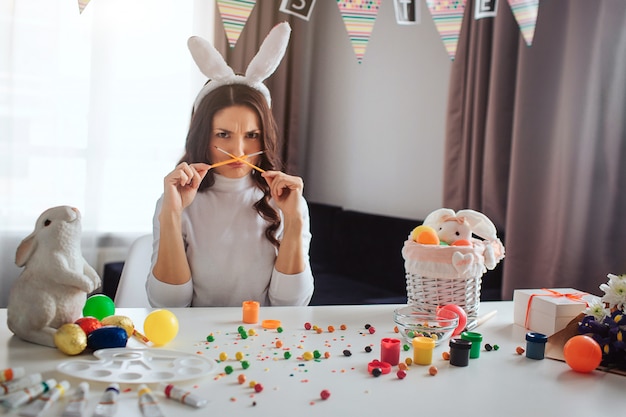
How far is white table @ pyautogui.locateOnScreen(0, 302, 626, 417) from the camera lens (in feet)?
2.96

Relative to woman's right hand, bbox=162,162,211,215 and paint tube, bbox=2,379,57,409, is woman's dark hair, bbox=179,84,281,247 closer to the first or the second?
woman's right hand, bbox=162,162,211,215

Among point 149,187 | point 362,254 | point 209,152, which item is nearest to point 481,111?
point 362,254

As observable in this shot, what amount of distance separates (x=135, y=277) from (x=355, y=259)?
67.2 inches

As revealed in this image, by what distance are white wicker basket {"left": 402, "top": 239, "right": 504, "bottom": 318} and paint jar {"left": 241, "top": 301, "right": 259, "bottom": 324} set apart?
0.34 m

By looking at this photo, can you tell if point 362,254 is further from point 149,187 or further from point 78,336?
point 78,336

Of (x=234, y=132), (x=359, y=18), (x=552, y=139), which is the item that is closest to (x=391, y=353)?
(x=234, y=132)

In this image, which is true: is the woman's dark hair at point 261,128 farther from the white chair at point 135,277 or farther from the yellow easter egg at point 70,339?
the yellow easter egg at point 70,339

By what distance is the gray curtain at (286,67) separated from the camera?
3805mm

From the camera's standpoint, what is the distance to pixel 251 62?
1731mm

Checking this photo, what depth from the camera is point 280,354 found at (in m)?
1.13

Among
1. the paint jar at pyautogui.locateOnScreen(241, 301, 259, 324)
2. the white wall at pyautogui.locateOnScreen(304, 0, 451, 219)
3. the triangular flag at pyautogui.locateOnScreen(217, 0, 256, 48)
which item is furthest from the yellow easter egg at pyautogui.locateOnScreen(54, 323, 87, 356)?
the white wall at pyautogui.locateOnScreen(304, 0, 451, 219)

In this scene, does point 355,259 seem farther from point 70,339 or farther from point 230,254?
point 70,339

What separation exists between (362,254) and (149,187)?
1202 millimetres

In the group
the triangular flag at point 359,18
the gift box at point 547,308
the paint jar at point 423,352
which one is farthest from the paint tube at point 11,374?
the triangular flag at point 359,18
